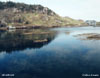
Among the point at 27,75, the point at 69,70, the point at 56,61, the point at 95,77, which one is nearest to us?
the point at 95,77

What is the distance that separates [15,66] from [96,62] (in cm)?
4147

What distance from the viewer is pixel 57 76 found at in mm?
43375

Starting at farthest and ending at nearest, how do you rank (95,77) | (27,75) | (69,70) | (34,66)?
(34,66), (69,70), (27,75), (95,77)

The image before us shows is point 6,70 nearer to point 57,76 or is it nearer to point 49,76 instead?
point 49,76

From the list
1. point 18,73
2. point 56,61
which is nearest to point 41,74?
point 18,73

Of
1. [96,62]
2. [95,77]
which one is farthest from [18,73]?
[96,62]

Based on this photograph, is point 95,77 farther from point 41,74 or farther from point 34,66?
point 34,66

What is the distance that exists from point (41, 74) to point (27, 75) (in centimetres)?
576

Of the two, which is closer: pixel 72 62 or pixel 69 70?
pixel 69 70

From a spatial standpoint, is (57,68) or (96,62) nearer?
(57,68)

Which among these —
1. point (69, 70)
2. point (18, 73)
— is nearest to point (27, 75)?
point (18, 73)

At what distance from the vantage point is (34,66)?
53625 millimetres

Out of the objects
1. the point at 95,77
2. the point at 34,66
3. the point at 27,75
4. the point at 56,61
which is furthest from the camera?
the point at 56,61

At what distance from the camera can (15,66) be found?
178 ft
